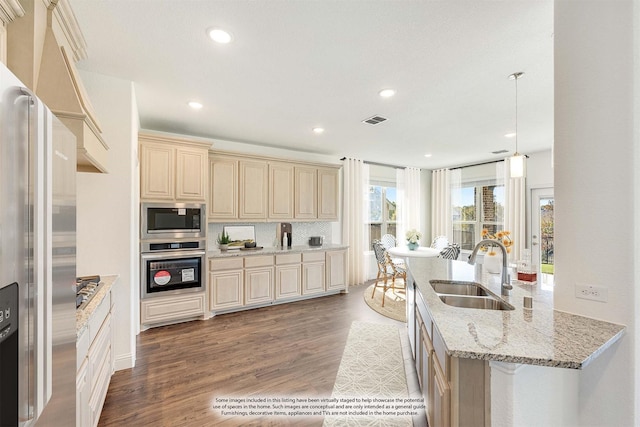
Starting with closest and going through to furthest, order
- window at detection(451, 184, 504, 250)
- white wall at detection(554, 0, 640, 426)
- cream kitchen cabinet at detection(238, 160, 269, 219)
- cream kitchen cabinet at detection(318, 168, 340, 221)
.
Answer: white wall at detection(554, 0, 640, 426), cream kitchen cabinet at detection(238, 160, 269, 219), cream kitchen cabinet at detection(318, 168, 340, 221), window at detection(451, 184, 504, 250)

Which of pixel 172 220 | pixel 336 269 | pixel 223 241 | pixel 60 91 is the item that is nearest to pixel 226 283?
pixel 223 241

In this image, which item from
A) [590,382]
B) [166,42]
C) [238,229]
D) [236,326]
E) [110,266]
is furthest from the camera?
[238,229]

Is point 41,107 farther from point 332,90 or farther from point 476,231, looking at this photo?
point 476,231

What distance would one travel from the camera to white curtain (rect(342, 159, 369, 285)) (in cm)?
569

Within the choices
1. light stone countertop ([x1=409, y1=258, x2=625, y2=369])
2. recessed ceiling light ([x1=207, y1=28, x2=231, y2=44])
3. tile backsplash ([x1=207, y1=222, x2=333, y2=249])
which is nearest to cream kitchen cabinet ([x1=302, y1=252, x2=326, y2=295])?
tile backsplash ([x1=207, y1=222, x2=333, y2=249])

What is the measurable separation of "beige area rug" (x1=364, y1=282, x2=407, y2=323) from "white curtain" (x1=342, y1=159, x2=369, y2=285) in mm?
639

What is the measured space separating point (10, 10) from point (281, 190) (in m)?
3.52

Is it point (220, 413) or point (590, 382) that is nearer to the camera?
point (590, 382)

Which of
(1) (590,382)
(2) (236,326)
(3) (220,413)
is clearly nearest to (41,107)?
(3) (220,413)

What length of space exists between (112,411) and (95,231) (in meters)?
1.45

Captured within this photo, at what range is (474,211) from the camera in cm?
628

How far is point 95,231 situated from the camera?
241 cm

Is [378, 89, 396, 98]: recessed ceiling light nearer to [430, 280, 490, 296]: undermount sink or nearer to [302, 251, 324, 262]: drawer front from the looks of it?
[430, 280, 490, 296]: undermount sink

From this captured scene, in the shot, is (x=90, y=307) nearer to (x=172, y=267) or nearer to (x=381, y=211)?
(x=172, y=267)
